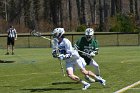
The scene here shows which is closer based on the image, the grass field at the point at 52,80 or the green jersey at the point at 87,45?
the grass field at the point at 52,80

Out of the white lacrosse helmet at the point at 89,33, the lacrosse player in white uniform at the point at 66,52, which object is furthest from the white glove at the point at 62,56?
the white lacrosse helmet at the point at 89,33

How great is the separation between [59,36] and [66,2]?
9629cm

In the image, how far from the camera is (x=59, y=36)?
47.2 feet

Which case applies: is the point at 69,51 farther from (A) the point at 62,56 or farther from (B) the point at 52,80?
(B) the point at 52,80

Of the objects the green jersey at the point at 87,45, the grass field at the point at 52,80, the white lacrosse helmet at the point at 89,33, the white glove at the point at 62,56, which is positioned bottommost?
the grass field at the point at 52,80

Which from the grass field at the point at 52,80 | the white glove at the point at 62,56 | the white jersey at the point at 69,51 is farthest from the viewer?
the grass field at the point at 52,80

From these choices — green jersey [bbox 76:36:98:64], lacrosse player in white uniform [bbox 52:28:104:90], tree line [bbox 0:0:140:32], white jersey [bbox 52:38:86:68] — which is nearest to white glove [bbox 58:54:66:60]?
lacrosse player in white uniform [bbox 52:28:104:90]

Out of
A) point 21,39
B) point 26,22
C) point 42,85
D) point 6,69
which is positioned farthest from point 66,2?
point 42,85

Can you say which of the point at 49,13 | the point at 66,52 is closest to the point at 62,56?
the point at 66,52

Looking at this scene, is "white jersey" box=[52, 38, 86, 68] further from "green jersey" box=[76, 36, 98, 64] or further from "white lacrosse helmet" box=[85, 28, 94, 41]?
"green jersey" box=[76, 36, 98, 64]

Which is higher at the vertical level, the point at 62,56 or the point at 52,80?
the point at 62,56

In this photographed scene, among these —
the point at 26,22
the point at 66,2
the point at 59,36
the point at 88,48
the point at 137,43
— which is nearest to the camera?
the point at 59,36

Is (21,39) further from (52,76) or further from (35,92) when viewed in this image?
(35,92)

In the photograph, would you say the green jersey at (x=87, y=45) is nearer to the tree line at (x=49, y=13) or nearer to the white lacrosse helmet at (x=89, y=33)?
the white lacrosse helmet at (x=89, y=33)
